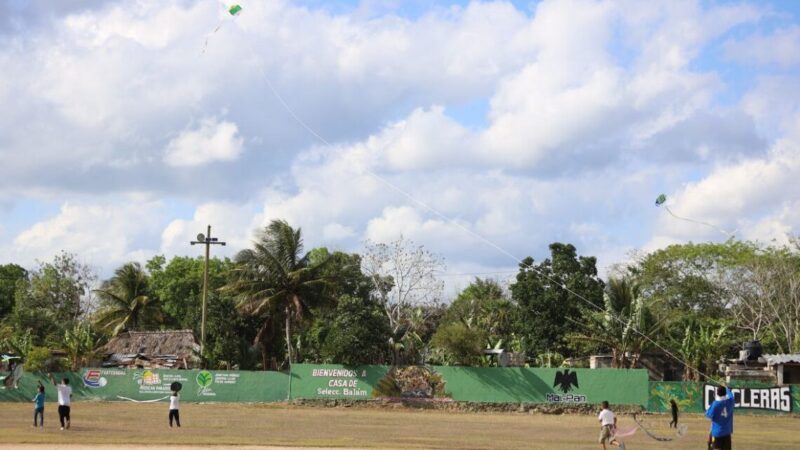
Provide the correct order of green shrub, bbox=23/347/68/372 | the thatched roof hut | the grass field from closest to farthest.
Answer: the grass field
green shrub, bbox=23/347/68/372
the thatched roof hut

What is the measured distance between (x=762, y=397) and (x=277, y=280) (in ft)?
89.9

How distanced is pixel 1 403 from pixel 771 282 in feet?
163

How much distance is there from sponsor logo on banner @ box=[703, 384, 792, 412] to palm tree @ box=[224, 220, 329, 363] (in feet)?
73.7

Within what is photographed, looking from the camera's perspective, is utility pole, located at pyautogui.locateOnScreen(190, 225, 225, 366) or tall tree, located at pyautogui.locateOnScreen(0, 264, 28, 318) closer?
utility pole, located at pyautogui.locateOnScreen(190, 225, 225, 366)

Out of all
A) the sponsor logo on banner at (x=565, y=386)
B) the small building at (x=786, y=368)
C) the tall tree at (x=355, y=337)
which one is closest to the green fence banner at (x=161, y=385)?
the tall tree at (x=355, y=337)

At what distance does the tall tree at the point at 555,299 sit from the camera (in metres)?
62.9

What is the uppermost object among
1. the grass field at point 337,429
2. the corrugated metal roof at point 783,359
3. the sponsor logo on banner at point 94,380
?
the corrugated metal roof at point 783,359

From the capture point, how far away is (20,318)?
70.4 meters

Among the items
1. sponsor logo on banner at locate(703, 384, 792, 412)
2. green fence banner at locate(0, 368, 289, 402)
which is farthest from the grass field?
green fence banner at locate(0, 368, 289, 402)

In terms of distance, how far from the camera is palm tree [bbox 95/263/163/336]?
7150cm

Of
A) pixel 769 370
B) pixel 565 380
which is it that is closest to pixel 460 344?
pixel 565 380

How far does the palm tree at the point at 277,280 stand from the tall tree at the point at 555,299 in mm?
16542

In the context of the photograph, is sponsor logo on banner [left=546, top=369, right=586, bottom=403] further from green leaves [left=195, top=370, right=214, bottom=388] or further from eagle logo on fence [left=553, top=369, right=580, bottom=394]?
green leaves [left=195, top=370, right=214, bottom=388]

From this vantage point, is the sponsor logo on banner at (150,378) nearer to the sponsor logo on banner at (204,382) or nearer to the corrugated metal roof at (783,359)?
the sponsor logo on banner at (204,382)
